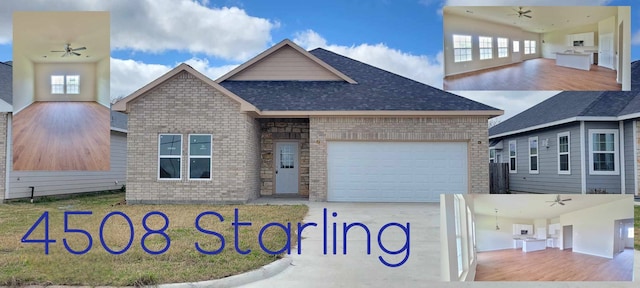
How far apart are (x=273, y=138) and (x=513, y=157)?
374 inches

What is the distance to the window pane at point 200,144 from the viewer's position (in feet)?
39.5

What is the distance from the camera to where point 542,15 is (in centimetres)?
598

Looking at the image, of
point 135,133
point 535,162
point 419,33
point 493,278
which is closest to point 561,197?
point 493,278

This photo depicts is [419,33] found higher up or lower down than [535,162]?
higher up

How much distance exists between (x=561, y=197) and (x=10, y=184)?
13.8 m

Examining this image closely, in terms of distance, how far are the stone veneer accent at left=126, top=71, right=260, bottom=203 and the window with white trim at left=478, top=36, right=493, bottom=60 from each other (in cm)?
697

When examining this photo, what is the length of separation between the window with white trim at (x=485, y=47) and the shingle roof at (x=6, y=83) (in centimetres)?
1190

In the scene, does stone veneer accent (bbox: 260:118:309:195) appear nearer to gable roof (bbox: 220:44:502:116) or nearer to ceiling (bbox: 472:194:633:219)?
gable roof (bbox: 220:44:502:116)

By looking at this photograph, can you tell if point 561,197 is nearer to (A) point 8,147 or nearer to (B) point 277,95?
(B) point 277,95

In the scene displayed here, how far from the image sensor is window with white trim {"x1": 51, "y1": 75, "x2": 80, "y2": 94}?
24.7 feet

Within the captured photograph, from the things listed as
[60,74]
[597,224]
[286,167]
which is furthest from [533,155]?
[60,74]

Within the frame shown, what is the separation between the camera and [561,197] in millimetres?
4000

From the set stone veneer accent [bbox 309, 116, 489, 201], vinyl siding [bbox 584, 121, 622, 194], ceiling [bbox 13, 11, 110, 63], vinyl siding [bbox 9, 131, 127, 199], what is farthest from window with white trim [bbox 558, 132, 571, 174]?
vinyl siding [bbox 9, 131, 127, 199]

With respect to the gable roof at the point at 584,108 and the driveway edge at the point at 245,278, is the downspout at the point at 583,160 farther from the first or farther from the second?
the driveway edge at the point at 245,278
